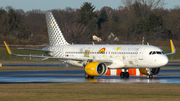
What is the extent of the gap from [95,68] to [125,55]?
4.00 metres

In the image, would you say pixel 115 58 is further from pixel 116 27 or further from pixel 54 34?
pixel 116 27

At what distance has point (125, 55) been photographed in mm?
36562

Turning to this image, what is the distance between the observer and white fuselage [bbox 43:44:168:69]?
34869 millimetres

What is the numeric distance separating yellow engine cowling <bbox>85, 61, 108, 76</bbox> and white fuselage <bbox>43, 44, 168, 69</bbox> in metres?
1.43

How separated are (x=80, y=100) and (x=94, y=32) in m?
131

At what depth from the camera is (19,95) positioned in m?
21.4

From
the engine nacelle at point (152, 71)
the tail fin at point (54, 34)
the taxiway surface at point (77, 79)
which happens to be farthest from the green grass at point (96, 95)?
the tail fin at point (54, 34)

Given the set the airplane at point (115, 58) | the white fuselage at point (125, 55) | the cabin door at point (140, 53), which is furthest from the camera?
the cabin door at point (140, 53)

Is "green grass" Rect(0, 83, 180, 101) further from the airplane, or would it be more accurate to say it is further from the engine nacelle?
the engine nacelle

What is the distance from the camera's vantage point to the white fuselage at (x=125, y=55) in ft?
114

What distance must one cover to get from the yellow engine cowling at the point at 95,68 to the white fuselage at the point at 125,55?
143 cm

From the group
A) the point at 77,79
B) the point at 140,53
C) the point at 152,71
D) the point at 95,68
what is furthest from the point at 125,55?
the point at 77,79

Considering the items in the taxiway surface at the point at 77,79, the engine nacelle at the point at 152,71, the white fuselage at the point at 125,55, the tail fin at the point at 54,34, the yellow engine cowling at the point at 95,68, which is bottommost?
the taxiway surface at the point at 77,79

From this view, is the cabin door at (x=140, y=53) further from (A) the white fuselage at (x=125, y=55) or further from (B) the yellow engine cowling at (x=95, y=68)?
(B) the yellow engine cowling at (x=95, y=68)
